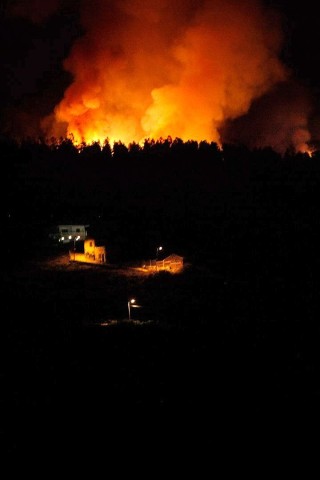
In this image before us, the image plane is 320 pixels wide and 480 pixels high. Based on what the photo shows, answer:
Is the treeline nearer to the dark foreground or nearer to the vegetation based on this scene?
the vegetation

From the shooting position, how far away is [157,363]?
688 inches

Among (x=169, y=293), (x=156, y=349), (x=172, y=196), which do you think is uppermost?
(x=172, y=196)

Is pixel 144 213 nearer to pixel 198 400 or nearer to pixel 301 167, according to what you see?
pixel 301 167

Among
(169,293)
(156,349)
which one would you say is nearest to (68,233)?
(169,293)

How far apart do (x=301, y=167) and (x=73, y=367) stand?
59607 millimetres

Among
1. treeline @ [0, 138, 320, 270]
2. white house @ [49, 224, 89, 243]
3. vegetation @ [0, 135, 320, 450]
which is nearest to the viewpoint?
vegetation @ [0, 135, 320, 450]

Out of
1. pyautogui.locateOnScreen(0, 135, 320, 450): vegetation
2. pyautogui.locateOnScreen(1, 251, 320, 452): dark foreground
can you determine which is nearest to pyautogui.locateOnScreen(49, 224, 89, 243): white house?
pyautogui.locateOnScreen(0, 135, 320, 450): vegetation

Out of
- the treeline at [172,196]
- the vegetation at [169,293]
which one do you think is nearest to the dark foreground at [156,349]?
the vegetation at [169,293]

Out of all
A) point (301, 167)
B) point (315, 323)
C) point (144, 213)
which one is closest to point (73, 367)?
point (315, 323)

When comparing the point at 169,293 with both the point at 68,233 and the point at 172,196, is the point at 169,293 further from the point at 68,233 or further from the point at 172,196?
the point at 172,196

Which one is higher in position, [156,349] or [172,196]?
[172,196]

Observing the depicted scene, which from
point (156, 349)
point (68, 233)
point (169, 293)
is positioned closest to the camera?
point (156, 349)

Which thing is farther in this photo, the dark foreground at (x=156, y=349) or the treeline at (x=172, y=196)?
the treeline at (x=172, y=196)

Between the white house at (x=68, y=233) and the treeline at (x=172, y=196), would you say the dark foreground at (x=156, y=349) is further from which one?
the white house at (x=68, y=233)
